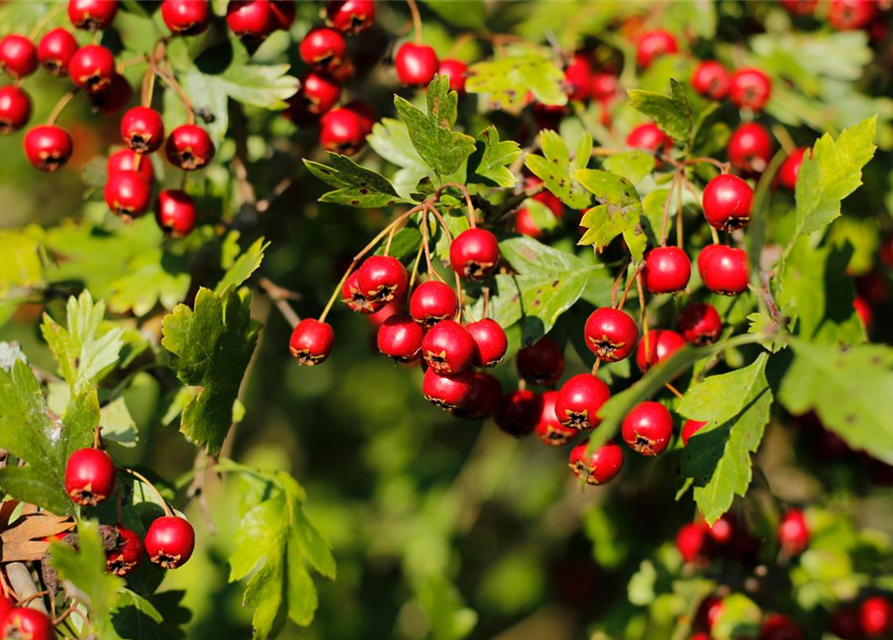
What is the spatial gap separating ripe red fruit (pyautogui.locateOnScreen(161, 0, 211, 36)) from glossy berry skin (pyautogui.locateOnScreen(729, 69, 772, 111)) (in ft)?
4.70

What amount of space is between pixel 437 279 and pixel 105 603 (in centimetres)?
83

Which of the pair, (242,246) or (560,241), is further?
(242,246)

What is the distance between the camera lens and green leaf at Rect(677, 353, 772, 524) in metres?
1.58

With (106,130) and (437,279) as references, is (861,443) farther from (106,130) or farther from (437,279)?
(106,130)

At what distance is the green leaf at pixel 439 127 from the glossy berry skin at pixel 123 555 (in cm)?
94

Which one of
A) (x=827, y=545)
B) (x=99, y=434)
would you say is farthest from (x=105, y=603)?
(x=827, y=545)

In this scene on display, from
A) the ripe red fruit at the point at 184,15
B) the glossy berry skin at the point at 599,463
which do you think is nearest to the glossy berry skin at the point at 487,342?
the glossy berry skin at the point at 599,463

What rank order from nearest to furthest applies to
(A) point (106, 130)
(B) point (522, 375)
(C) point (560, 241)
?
(B) point (522, 375)
(C) point (560, 241)
(A) point (106, 130)

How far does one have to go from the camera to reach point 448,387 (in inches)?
61.9

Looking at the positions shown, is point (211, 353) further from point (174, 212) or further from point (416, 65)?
point (416, 65)

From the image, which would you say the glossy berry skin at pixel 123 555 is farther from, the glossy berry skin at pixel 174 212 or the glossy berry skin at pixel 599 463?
the glossy berry skin at pixel 599 463

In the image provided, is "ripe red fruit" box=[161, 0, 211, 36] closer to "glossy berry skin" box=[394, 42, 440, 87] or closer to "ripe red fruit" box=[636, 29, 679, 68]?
"glossy berry skin" box=[394, 42, 440, 87]

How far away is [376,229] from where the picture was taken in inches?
109

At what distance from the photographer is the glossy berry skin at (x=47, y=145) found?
2.00 m
